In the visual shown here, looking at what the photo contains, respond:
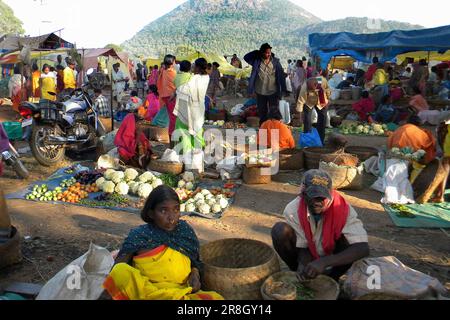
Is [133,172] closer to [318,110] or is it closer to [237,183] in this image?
[237,183]

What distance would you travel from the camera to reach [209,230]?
4.78 metres

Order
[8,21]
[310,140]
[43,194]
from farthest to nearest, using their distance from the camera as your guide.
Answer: [8,21], [310,140], [43,194]

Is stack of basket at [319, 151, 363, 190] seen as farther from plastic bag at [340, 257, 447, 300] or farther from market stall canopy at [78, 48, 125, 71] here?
market stall canopy at [78, 48, 125, 71]

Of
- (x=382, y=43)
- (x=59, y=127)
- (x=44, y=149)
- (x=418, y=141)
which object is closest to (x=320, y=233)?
(x=418, y=141)

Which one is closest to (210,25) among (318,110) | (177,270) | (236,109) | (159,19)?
(159,19)

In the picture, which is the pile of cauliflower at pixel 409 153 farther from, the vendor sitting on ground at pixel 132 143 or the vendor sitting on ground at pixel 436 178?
the vendor sitting on ground at pixel 132 143

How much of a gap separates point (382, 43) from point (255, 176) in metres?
8.52

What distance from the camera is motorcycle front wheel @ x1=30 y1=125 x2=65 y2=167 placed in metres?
6.83

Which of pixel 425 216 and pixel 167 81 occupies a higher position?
pixel 167 81

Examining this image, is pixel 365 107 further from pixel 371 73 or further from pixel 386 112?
pixel 371 73

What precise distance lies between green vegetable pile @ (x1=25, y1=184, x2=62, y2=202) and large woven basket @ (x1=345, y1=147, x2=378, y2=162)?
473 cm

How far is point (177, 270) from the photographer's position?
2662 millimetres

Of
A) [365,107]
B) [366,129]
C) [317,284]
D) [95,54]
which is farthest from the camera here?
[95,54]
